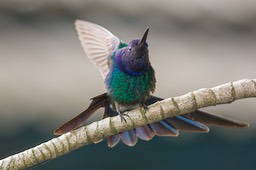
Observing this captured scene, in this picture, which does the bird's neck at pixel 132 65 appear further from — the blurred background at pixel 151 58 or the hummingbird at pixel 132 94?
the blurred background at pixel 151 58

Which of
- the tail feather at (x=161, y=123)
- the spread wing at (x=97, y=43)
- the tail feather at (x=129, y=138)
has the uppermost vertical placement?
the spread wing at (x=97, y=43)

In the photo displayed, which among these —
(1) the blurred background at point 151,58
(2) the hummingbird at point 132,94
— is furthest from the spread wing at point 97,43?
(1) the blurred background at point 151,58

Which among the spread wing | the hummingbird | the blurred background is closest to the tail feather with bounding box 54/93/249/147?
the hummingbird

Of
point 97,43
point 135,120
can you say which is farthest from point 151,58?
point 135,120

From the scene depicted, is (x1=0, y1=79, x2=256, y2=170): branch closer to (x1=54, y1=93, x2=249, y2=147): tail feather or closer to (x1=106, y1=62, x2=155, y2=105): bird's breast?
(x1=54, y1=93, x2=249, y2=147): tail feather

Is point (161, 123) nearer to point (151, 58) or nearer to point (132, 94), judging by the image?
point (132, 94)

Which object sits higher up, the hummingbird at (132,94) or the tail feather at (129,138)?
the hummingbird at (132,94)

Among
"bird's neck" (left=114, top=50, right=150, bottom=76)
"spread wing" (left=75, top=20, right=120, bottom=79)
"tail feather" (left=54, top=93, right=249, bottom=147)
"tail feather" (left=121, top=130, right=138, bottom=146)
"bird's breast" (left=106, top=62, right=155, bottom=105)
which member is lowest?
"tail feather" (left=121, top=130, right=138, bottom=146)
